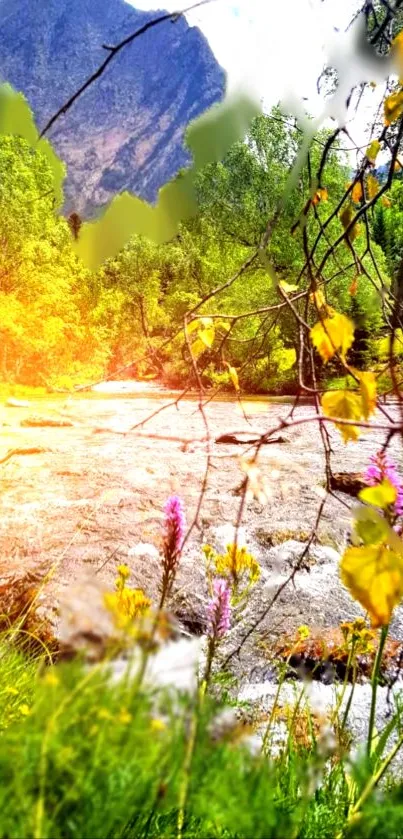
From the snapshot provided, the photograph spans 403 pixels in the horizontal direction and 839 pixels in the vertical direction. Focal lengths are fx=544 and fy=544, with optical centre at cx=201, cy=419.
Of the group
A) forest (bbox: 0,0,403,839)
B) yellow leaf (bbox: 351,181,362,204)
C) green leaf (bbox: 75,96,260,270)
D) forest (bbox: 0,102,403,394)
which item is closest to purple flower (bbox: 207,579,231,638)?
forest (bbox: 0,0,403,839)

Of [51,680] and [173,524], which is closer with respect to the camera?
[51,680]

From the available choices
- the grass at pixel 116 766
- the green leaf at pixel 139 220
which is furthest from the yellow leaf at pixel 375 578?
the green leaf at pixel 139 220

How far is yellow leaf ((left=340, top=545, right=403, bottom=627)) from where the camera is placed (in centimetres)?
50

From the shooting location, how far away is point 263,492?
473mm

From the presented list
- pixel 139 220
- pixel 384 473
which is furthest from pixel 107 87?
pixel 384 473

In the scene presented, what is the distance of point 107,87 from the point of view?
111 meters

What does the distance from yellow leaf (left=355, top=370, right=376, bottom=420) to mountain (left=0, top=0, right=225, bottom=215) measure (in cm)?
11272

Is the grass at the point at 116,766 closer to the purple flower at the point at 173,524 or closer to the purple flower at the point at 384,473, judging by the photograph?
the purple flower at the point at 384,473

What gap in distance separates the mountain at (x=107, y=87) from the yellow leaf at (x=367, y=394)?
370 ft

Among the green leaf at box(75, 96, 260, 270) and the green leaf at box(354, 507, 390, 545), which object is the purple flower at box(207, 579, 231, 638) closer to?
the green leaf at box(354, 507, 390, 545)

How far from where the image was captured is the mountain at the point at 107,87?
10744 centimetres

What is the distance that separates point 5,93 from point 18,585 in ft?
54.5

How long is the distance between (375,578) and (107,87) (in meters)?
131

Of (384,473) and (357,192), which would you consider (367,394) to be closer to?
(384,473)
